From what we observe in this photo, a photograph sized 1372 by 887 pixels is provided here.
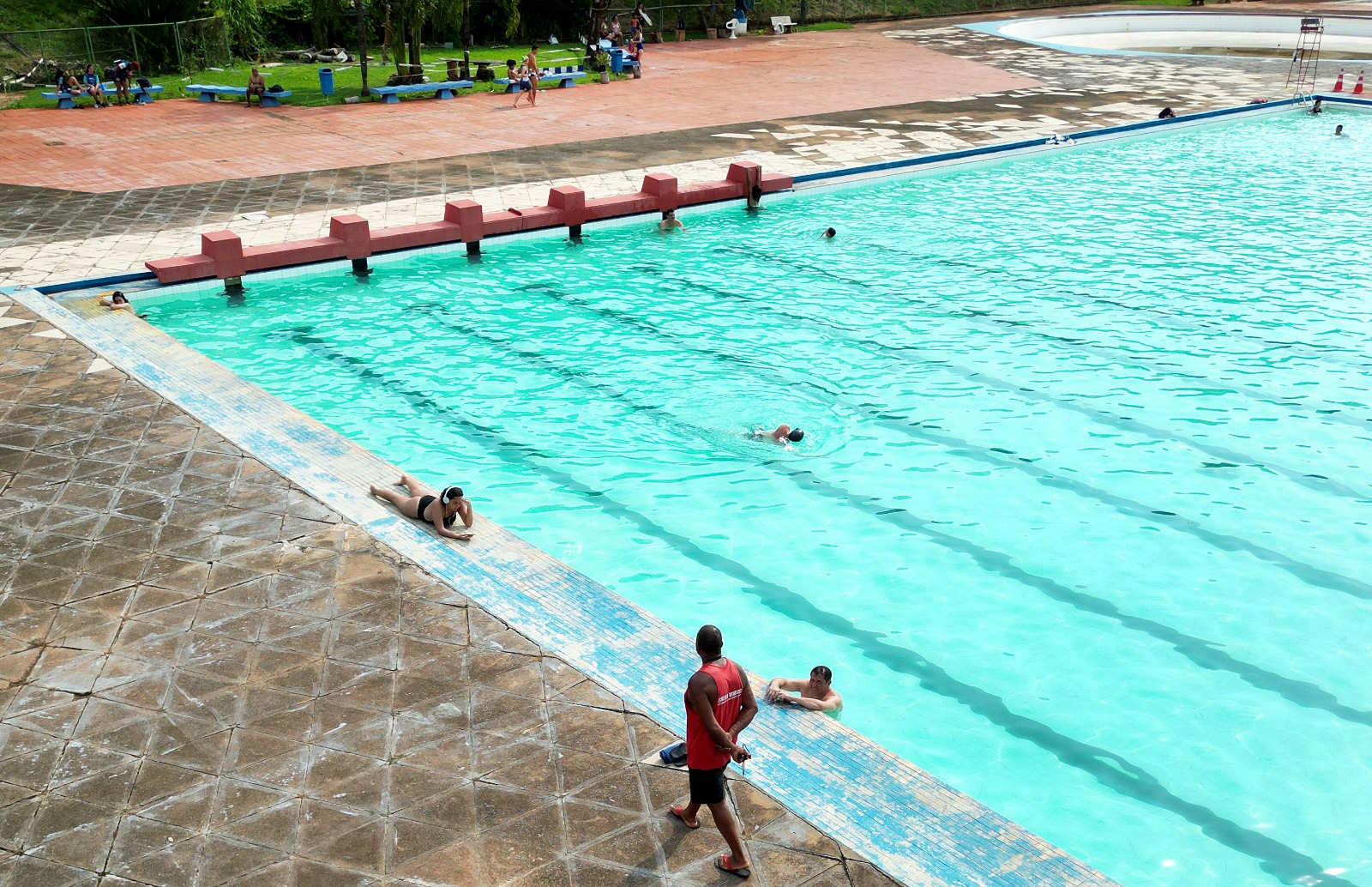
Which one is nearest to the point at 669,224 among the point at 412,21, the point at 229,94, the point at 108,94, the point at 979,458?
the point at 979,458

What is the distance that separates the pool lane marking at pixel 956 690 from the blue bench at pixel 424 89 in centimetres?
1685

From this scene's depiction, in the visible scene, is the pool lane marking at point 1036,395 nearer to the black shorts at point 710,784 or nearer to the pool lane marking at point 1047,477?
the pool lane marking at point 1047,477

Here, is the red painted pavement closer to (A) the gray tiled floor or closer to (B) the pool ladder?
(B) the pool ladder

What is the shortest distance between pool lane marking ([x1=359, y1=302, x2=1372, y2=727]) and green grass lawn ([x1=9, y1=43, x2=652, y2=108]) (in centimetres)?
1723

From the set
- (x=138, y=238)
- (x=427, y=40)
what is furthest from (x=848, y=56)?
(x=138, y=238)

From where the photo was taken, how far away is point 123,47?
28641 millimetres

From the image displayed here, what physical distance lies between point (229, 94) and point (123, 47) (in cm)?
500

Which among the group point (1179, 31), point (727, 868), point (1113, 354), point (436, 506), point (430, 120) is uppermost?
point (1179, 31)

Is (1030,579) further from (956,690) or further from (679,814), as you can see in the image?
(679,814)

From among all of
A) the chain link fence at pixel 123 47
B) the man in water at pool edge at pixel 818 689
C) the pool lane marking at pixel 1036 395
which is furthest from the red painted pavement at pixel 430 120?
the man in water at pool edge at pixel 818 689

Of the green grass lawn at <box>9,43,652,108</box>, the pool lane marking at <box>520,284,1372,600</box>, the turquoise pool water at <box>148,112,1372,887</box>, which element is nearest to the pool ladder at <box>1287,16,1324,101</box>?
the turquoise pool water at <box>148,112,1372,887</box>

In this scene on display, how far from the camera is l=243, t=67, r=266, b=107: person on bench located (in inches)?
973

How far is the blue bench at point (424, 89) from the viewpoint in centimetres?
2548

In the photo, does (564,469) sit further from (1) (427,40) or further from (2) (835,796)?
(1) (427,40)
